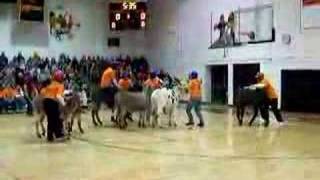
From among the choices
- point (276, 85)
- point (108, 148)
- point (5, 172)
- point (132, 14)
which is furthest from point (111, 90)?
point (132, 14)

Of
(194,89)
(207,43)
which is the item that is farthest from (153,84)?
(207,43)

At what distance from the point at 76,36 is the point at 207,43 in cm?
753

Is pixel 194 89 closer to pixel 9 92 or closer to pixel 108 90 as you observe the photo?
pixel 108 90

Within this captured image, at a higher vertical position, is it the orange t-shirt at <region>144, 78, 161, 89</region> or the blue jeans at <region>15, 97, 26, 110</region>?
the orange t-shirt at <region>144, 78, 161, 89</region>

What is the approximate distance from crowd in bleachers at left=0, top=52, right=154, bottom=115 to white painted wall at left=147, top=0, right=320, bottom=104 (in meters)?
2.03

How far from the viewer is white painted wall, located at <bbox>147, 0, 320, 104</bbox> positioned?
78.5ft

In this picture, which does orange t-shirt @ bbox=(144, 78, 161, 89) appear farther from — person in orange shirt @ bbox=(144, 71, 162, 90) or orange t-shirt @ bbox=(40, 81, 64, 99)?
orange t-shirt @ bbox=(40, 81, 64, 99)

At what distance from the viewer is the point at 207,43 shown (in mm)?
28875

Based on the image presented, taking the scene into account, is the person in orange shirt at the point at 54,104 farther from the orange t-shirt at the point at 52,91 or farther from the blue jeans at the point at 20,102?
the blue jeans at the point at 20,102

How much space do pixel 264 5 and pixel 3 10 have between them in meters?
13.4

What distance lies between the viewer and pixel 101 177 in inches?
336

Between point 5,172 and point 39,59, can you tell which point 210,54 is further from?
point 5,172

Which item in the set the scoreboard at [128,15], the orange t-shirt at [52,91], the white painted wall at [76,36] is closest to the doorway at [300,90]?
the scoreboard at [128,15]

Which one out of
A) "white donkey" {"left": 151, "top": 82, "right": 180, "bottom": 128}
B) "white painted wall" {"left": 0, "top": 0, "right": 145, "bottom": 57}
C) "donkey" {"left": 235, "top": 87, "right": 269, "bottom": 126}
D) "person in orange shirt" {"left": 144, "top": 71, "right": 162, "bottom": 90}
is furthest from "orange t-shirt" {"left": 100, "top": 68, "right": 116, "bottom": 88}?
"white painted wall" {"left": 0, "top": 0, "right": 145, "bottom": 57}
